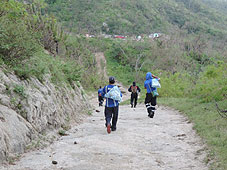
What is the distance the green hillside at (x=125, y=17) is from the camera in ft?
252

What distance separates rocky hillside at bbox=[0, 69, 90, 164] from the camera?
4.74 metres

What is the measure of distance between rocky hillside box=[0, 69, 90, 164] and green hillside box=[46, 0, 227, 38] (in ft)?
196

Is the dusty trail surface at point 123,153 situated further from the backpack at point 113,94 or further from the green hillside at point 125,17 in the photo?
the green hillside at point 125,17

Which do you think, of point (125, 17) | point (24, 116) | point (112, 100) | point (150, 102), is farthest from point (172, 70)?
point (125, 17)

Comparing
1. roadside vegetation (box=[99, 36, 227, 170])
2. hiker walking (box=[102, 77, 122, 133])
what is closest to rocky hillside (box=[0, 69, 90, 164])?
hiker walking (box=[102, 77, 122, 133])

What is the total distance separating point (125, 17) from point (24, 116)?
82.5 m

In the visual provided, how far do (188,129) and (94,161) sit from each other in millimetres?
4471

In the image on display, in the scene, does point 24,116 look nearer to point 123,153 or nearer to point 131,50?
point 123,153

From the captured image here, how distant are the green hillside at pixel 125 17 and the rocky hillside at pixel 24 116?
2346 inches

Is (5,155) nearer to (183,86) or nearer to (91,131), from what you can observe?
(91,131)

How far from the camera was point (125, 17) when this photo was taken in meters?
84.6

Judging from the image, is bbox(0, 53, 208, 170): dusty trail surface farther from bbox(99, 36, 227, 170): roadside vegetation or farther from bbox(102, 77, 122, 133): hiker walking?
bbox(99, 36, 227, 170): roadside vegetation

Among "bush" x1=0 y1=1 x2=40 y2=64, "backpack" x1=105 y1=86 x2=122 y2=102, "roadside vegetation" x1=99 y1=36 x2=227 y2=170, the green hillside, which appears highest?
the green hillside

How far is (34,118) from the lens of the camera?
20.0 feet
